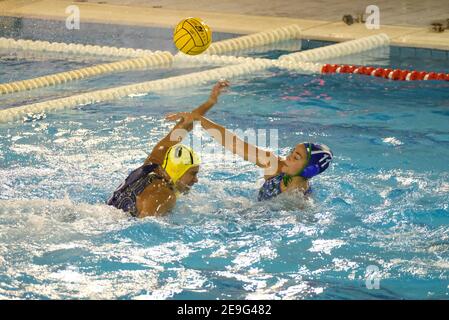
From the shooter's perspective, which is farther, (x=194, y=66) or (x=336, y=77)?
(x=194, y=66)

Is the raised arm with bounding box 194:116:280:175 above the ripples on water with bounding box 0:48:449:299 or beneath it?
above

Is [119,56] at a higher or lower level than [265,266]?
higher

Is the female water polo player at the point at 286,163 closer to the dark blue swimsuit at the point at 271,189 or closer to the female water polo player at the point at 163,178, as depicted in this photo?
the dark blue swimsuit at the point at 271,189

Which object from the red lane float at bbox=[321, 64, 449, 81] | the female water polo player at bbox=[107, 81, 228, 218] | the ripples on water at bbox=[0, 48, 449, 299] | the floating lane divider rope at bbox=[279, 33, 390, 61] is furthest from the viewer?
the floating lane divider rope at bbox=[279, 33, 390, 61]

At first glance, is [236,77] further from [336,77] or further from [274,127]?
[274,127]

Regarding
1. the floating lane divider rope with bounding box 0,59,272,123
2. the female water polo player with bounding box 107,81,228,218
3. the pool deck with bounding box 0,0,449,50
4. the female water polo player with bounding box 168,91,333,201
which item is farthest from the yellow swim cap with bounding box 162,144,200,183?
the pool deck with bounding box 0,0,449,50

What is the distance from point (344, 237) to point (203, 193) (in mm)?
1024

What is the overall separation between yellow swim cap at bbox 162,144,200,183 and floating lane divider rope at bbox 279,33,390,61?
3943 mm

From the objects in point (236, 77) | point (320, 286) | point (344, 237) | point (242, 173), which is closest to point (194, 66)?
point (236, 77)

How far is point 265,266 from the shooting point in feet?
15.7

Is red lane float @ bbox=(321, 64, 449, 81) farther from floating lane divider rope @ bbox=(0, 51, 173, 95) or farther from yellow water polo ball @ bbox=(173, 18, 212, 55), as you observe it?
yellow water polo ball @ bbox=(173, 18, 212, 55)

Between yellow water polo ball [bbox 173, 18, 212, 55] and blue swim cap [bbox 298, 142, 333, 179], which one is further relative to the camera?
yellow water polo ball [bbox 173, 18, 212, 55]

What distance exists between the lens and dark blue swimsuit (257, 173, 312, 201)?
5289 mm

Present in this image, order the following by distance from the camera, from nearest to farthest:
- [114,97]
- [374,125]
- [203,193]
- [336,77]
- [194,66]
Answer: [203,193], [374,125], [114,97], [336,77], [194,66]
